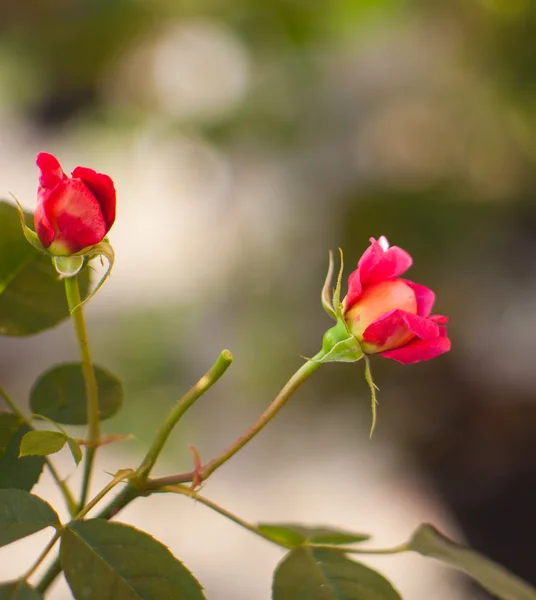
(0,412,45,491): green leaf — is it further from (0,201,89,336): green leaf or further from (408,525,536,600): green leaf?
(408,525,536,600): green leaf

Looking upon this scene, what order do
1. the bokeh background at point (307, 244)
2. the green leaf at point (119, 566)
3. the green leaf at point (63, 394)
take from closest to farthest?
the green leaf at point (119, 566) → the green leaf at point (63, 394) → the bokeh background at point (307, 244)

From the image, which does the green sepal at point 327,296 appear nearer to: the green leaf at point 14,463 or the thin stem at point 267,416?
the thin stem at point 267,416

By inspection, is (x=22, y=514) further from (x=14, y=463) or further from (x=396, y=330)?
(x=396, y=330)

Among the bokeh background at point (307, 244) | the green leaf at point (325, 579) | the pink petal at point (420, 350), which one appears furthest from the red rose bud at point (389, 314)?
the bokeh background at point (307, 244)

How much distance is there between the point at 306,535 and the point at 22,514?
0.17 meters

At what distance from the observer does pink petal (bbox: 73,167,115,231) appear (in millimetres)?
275

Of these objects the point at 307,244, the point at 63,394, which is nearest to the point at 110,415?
the point at 63,394

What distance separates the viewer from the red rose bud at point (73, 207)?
0.27 m

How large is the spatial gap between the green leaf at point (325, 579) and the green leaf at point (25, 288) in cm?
17

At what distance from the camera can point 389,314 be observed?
28 centimetres

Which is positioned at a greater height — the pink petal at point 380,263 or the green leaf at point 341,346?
the pink petal at point 380,263

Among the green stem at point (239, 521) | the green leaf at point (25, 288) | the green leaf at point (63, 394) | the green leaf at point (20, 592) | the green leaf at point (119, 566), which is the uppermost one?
the green leaf at point (25, 288)

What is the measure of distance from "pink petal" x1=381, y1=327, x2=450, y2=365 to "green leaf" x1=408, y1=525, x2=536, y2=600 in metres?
0.11

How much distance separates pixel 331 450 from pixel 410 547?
1.38m
